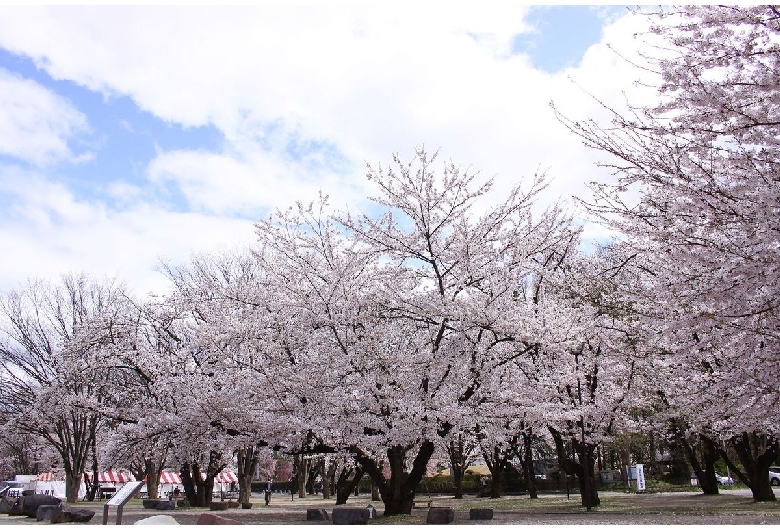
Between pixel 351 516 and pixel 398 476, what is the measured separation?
1.44 meters

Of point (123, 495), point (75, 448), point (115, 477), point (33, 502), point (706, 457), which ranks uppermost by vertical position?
point (75, 448)

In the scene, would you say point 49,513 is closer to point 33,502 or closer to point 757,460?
point 33,502

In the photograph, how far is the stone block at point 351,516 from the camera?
12.9m

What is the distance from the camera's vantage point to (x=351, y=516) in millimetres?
13047

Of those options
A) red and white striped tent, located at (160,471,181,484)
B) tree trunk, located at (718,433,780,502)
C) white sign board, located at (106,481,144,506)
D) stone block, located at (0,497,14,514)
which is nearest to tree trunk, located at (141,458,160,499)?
red and white striped tent, located at (160,471,181,484)

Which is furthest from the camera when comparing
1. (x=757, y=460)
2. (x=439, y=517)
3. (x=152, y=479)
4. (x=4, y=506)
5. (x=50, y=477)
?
(x=50, y=477)

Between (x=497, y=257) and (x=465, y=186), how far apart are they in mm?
1683

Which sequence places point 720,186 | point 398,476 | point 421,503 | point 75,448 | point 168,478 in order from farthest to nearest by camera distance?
point 168,478 → point 75,448 → point 421,503 → point 398,476 → point 720,186

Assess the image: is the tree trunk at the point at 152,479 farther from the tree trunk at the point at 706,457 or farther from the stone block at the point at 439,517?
the tree trunk at the point at 706,457

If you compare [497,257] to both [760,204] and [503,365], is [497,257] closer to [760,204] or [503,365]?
[503,365]

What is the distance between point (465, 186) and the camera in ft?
42.3

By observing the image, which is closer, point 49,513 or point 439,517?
point 439,517

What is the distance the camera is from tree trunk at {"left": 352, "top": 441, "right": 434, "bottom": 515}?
13500mm

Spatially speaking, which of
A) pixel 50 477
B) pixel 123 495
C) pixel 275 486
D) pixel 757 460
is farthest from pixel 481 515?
pixel 275 486
